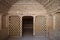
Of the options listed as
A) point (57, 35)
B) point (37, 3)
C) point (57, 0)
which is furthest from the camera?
point (37, 3)

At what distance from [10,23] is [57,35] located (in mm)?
3933

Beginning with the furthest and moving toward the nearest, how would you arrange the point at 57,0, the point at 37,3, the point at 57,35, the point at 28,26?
the point at 28,26 → the point at 37,3 → the point at 57,35 → the point at 57,0

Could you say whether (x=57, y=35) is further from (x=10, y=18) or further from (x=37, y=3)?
(x=10, y=18)

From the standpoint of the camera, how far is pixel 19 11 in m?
7.67

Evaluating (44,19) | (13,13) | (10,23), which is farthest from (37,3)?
(10,23)

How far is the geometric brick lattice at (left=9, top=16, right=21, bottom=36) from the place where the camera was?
777 centimetres

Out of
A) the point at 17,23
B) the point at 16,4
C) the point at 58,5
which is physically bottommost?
the point at 17,23

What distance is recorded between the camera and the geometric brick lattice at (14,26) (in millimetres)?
7773

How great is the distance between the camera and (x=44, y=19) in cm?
779

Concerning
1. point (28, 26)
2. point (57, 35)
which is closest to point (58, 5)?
point (57, 35)

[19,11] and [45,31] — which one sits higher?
[19,11]

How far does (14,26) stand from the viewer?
7.82m

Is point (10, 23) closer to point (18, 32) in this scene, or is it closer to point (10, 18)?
point (10, 18)

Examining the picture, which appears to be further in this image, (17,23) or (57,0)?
(17,23)
